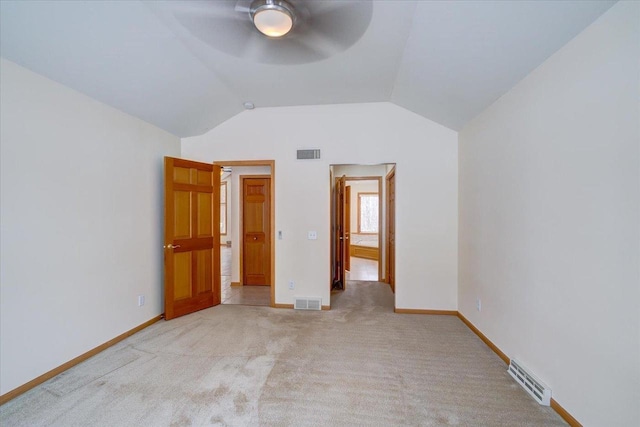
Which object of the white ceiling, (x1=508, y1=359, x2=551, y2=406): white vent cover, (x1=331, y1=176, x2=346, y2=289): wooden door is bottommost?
(x1=508, y1=359, x2=551, y2=406): white vent cover

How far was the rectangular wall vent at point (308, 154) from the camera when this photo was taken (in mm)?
3779

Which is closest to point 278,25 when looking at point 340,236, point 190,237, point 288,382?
point 288,382

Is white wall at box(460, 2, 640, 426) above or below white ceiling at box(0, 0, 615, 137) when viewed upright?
below

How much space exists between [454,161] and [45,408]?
184 inches

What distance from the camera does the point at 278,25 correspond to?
4.75ft

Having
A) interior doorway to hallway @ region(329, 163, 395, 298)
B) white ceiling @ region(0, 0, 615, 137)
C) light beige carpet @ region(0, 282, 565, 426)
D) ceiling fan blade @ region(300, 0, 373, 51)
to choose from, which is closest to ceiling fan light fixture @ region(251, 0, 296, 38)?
ceiling fan blade @ region(300, 0, 373, 51)

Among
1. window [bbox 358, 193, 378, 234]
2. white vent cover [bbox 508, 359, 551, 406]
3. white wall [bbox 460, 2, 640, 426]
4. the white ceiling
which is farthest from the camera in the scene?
window [bbox 358, 193, 378, 234]

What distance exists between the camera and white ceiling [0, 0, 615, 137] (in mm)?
1733

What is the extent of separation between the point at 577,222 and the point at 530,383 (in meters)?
1.28

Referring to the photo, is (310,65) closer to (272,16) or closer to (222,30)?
(222,30)

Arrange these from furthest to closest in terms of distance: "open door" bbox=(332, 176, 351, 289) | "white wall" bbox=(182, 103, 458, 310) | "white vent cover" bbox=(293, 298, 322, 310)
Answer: "open door" bbox=(332, 176, 351, 289) → "white vent cover" bbox=(293, 298, 322, 310) → "white wall" bbox=(182, 103, 458, 310)

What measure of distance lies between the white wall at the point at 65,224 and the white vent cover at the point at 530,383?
3856 mm

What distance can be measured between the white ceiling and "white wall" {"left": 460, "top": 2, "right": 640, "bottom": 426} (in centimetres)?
27

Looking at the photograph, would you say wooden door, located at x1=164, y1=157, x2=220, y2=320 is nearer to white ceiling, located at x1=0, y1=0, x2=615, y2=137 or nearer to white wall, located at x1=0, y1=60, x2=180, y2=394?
white wall, located at x1=0, y1=60, x2=180, y2=394
